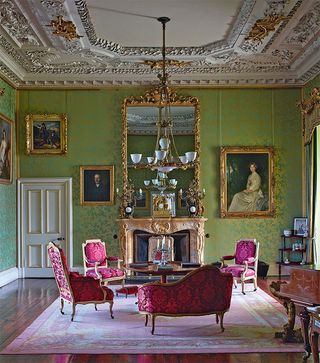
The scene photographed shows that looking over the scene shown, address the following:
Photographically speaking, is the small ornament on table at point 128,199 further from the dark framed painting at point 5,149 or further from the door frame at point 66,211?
the dark framed painting at point 5,149

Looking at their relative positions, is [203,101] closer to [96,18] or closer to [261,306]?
[96,18]

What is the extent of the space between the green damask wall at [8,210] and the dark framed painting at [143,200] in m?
2.80

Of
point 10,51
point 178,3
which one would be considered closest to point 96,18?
point 178,3

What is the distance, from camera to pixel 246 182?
43.1 ft

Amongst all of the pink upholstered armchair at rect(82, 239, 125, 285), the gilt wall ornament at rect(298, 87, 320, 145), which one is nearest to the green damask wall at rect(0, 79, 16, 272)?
the pink upholstered armchair at rect(82, 239, 125, 285)

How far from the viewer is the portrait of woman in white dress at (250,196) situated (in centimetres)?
1310

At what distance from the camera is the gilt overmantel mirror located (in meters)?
13.0

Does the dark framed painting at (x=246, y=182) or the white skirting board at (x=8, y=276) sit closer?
the white skirting board at (x=8, y=276)

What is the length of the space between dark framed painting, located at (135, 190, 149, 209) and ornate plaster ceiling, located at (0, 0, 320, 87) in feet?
8.46

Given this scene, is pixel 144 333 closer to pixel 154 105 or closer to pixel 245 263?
pixel 245 263

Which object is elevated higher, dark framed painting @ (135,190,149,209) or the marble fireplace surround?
dark framed painting @ (135,190,149,209)

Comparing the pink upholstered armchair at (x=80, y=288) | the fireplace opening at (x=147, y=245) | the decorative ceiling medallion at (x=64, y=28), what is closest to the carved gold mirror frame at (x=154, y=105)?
the fireplace opening at (x=147, y=245)

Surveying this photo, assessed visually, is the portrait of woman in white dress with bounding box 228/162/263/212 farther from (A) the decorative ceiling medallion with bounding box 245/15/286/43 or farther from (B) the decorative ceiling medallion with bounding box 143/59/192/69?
(A) the decorative ceiling medallion with bounding box 245/15/286/43

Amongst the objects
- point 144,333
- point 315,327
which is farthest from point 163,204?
point 315,327
